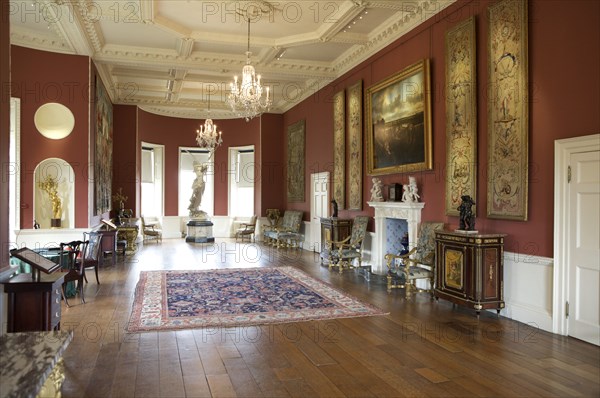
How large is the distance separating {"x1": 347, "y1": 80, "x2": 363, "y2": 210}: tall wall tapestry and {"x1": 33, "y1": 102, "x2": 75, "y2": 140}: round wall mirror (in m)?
6.09

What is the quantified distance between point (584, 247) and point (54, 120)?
31.3 ft

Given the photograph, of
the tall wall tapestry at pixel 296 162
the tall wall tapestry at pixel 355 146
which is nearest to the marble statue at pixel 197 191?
the tall wall tapestry at pixel 296 162

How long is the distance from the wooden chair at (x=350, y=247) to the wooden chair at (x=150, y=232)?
25.3 feet

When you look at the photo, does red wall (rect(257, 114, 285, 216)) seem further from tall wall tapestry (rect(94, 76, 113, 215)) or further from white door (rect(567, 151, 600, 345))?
white door (rect(567, 151, 600, 345))

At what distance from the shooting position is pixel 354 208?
422 inches

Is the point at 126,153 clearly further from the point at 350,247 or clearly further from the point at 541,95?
Answer: the point at 541,95

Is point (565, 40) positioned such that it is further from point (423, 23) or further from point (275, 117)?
point (275, 117)

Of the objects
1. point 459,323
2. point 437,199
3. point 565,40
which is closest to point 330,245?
point 437,199

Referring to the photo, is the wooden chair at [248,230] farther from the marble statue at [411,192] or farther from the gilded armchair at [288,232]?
the marble statue at [411,192]

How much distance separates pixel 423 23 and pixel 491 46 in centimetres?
197

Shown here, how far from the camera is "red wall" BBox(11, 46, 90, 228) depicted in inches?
357

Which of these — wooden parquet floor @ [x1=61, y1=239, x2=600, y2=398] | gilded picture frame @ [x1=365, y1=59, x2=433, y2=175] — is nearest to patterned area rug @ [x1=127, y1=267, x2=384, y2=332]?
wooden parquet floor @ [x1=61, y1=239, x2=600, y2=398]

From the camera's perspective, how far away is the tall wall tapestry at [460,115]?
6.73 metres

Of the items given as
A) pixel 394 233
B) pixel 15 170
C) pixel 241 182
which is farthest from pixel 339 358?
pixel 241 182
